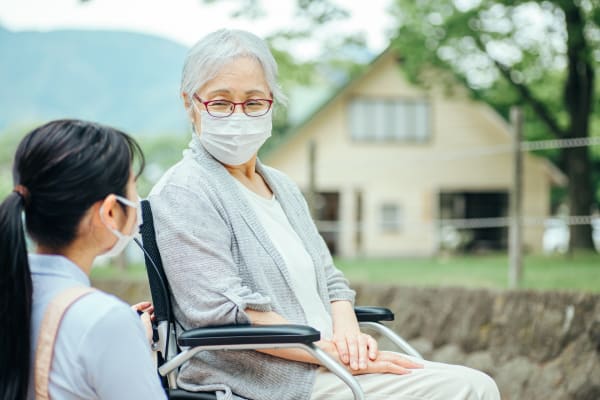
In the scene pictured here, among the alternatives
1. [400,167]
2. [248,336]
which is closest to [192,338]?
[248,336]

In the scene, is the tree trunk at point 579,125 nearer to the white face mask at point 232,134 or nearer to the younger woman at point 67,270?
the white face mask at point 232,134

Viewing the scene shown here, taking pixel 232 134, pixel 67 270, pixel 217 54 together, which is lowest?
pixel 67 270

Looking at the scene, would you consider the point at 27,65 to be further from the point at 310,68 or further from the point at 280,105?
the point at 280,105

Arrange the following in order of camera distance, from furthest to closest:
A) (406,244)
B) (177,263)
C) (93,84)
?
(93,84), (406,244), (177,263)

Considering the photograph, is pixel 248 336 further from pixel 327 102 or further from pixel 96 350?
pixel 327 102

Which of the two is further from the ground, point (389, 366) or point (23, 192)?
point (23, 192)

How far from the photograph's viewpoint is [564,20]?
13695 mm

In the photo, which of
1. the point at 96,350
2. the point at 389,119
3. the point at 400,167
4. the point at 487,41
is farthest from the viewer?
the point at 389,119

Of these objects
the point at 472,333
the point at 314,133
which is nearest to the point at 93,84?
the point at 314,133

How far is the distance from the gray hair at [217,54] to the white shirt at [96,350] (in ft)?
3.20

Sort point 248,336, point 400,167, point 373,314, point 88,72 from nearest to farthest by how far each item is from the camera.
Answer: point 248,336, point 373,314, point 400,167, point 88,72

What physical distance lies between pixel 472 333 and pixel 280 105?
290 cm

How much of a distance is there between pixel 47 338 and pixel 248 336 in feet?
2.02

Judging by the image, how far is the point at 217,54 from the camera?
7.67 feet
